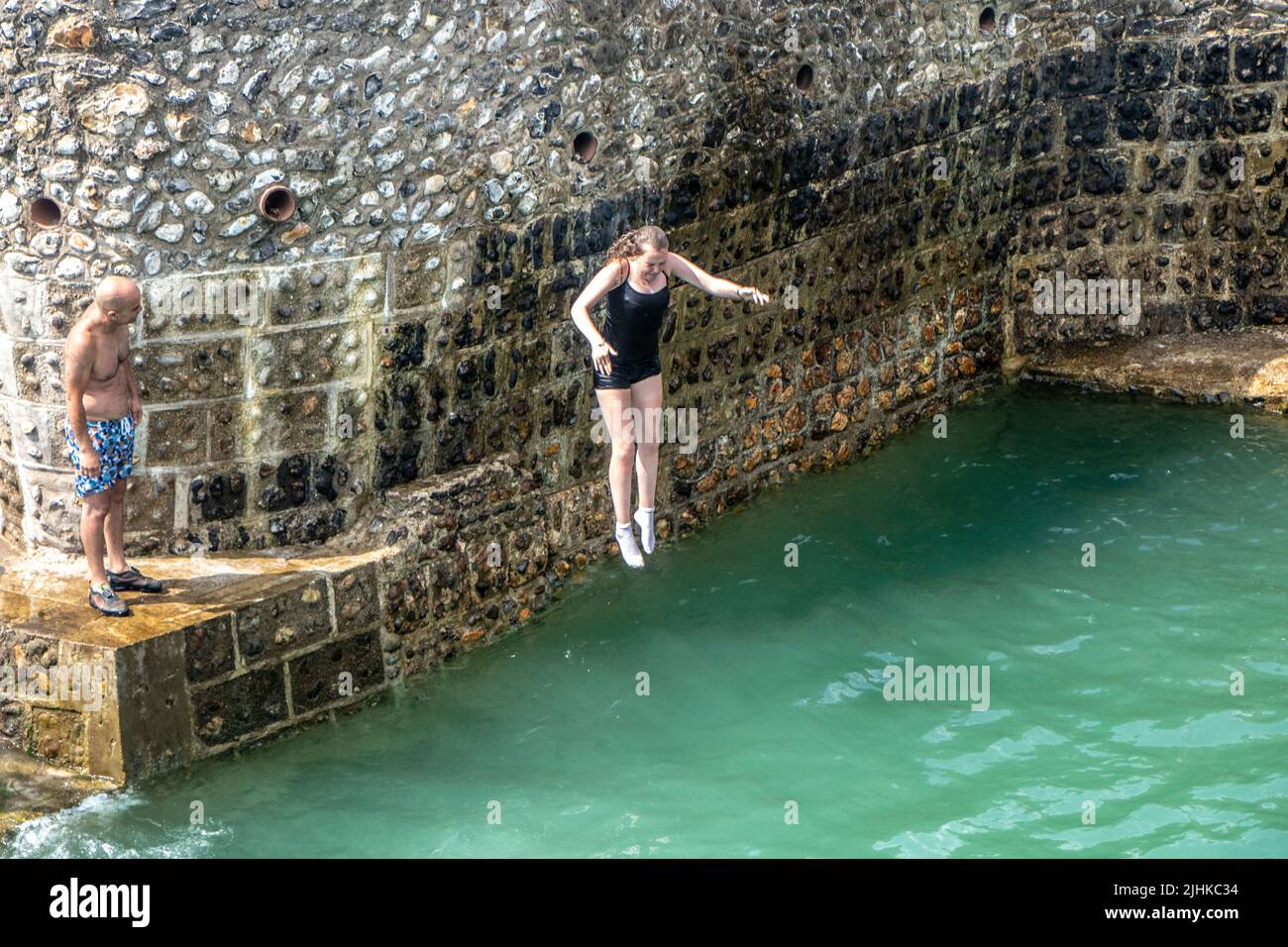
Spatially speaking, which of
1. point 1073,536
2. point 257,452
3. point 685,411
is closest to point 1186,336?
point 1073,536

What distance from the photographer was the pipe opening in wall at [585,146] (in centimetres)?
1206

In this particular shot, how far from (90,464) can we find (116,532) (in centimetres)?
54

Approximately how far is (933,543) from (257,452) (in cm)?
451

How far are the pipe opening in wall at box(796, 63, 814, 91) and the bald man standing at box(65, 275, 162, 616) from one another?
5.07m

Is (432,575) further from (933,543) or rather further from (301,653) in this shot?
(933,543)

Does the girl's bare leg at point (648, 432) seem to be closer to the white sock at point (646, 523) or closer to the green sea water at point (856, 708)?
the white sock at point (646, 523)

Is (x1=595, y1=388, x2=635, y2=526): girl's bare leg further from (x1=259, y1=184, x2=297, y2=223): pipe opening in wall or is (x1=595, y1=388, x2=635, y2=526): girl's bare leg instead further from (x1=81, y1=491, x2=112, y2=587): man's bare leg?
(x1=81, y1=491, x2=112, y2=587): man's bare leg

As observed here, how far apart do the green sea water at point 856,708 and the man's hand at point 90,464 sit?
1.59 m

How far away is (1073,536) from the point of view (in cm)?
1327

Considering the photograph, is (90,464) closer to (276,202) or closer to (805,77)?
(276,202)

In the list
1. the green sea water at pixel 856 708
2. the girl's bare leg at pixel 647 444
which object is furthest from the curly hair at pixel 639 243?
the green sea water at pixel 856 708

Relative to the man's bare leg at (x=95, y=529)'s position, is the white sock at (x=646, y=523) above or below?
below

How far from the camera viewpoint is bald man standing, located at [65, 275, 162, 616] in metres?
10.1

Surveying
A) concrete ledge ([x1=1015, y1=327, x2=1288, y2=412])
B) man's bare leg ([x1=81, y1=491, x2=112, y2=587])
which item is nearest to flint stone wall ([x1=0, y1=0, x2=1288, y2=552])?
concrete ledge ([x1=1015, y1=327, x2=1288, y2=412])
